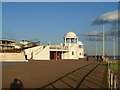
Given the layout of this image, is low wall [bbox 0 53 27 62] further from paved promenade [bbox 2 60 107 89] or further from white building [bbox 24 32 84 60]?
paved promenade [bbox 2 60 107 89]

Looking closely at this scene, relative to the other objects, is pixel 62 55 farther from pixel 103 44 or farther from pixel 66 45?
→ pixel 103 44

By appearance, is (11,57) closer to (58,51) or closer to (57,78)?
(58,51)

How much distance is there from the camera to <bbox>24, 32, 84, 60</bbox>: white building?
4209 centimetres

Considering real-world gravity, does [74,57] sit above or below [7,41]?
below

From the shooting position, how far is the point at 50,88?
28.4 ft

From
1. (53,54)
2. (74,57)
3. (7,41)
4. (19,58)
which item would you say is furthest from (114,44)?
(7,41)

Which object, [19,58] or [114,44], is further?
[114,44]

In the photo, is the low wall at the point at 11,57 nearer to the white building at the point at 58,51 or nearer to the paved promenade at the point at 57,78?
the white building at the point at 58,51

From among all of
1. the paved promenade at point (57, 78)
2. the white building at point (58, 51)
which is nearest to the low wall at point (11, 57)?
the white building at point (58, 51)

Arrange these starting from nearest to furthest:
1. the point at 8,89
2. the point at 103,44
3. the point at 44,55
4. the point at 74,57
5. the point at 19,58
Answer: the point at 8,89 → the point at 19,58 → the point at 44,55 → the point at 103,44 → the point at 74,57

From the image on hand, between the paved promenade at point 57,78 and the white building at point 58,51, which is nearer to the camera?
the paved promenade at point 57,78

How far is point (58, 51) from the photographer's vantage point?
161 feet

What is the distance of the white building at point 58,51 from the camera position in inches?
1657

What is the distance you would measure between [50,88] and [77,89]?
145cm
